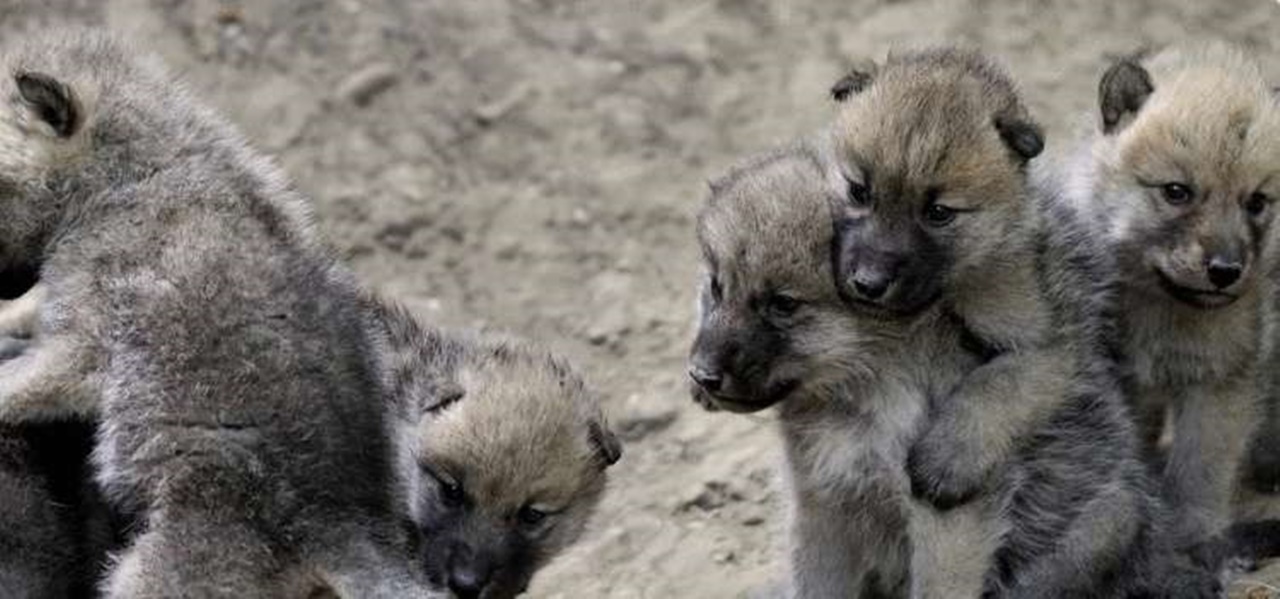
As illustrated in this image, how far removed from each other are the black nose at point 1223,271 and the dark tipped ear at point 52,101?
311cm

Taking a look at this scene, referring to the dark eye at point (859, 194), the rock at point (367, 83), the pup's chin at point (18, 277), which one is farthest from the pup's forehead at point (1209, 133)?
the rock at point (367, 83)

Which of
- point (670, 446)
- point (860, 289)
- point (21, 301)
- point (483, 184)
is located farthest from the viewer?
point (483, 184)

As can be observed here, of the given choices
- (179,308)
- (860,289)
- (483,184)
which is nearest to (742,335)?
(860,289)

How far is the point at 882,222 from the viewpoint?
6.17 meters

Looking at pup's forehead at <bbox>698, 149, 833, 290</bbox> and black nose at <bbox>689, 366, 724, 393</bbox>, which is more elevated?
pup's forehead at <bbox>698, 149, 833, 290</bbox>

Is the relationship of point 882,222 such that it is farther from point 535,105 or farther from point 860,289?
point 535,105

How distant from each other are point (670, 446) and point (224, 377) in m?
2.34

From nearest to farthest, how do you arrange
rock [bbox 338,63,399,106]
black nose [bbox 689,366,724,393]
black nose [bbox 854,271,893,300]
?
black nose [bbox 854,271,893,300] → black nose [bbox 689,366,724,393] → rock [bbox 338,63,399,106]

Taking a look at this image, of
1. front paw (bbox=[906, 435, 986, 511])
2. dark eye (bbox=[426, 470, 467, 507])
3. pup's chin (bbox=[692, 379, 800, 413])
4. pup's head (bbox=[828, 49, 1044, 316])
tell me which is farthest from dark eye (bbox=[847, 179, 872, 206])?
dark eye (bbox=[426, 470, 467, 507])

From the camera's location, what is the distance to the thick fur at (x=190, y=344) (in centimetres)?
616

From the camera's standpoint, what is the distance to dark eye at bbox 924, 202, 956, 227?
6.23m

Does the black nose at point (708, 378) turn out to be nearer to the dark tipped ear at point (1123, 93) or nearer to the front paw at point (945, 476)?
the front paw at point (945, 476)

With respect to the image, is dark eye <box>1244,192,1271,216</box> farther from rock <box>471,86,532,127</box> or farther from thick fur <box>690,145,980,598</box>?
rock <box>471,86,532,127</box>

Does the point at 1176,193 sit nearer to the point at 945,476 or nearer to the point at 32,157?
the point at 945,476
